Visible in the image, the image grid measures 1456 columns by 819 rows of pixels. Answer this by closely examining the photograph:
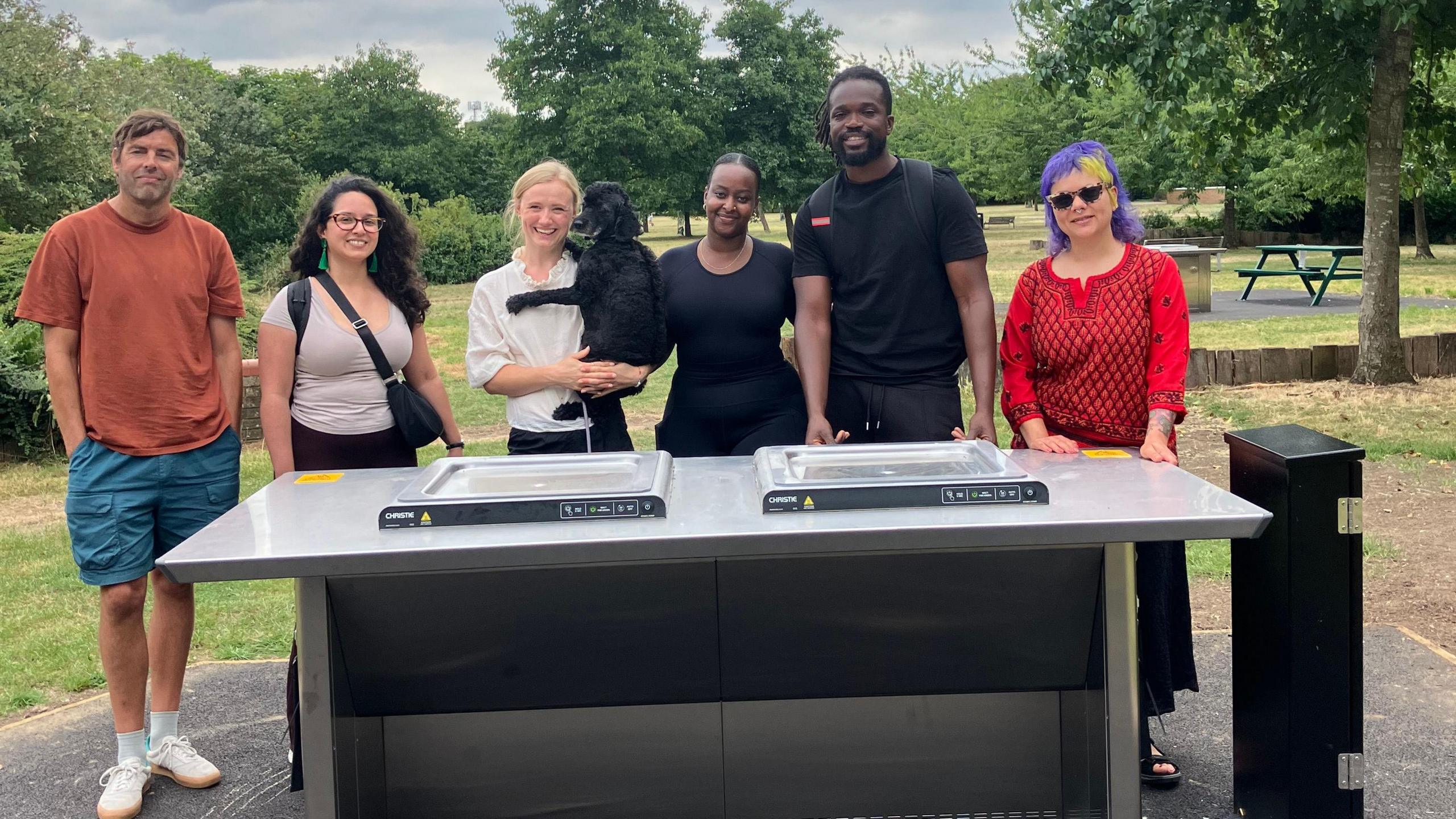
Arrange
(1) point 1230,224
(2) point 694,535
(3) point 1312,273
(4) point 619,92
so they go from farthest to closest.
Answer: (4) point 619,92, (1) point 1230,224, (3) point 1312,273, (2) point 694,535

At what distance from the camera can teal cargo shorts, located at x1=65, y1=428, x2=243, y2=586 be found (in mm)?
3592

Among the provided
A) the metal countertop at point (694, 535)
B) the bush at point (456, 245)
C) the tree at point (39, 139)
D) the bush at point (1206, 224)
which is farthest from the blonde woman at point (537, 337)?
the bush at point (1206, 224)

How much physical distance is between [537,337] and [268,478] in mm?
5696

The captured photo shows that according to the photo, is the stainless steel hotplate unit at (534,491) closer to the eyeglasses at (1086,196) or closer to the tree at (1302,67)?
the eyeglasses at (1086,196)

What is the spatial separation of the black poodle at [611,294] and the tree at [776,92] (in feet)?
148

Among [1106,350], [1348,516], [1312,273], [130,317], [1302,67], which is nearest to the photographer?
[1348,516]

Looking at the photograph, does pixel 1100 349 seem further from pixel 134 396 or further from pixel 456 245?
pixel 456 245

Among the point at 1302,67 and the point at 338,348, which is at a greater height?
the point at 1302,67

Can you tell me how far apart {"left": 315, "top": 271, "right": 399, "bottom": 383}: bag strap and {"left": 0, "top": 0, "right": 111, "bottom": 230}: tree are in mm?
18407

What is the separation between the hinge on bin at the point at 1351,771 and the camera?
318 cm

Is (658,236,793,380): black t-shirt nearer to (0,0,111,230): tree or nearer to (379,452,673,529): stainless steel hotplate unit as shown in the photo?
(379,452,673,529): stainless steel hotplate unit

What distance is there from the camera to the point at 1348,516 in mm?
3092

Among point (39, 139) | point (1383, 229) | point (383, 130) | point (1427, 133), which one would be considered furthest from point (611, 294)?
point (383, 130)

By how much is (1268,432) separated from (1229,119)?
8970mm
